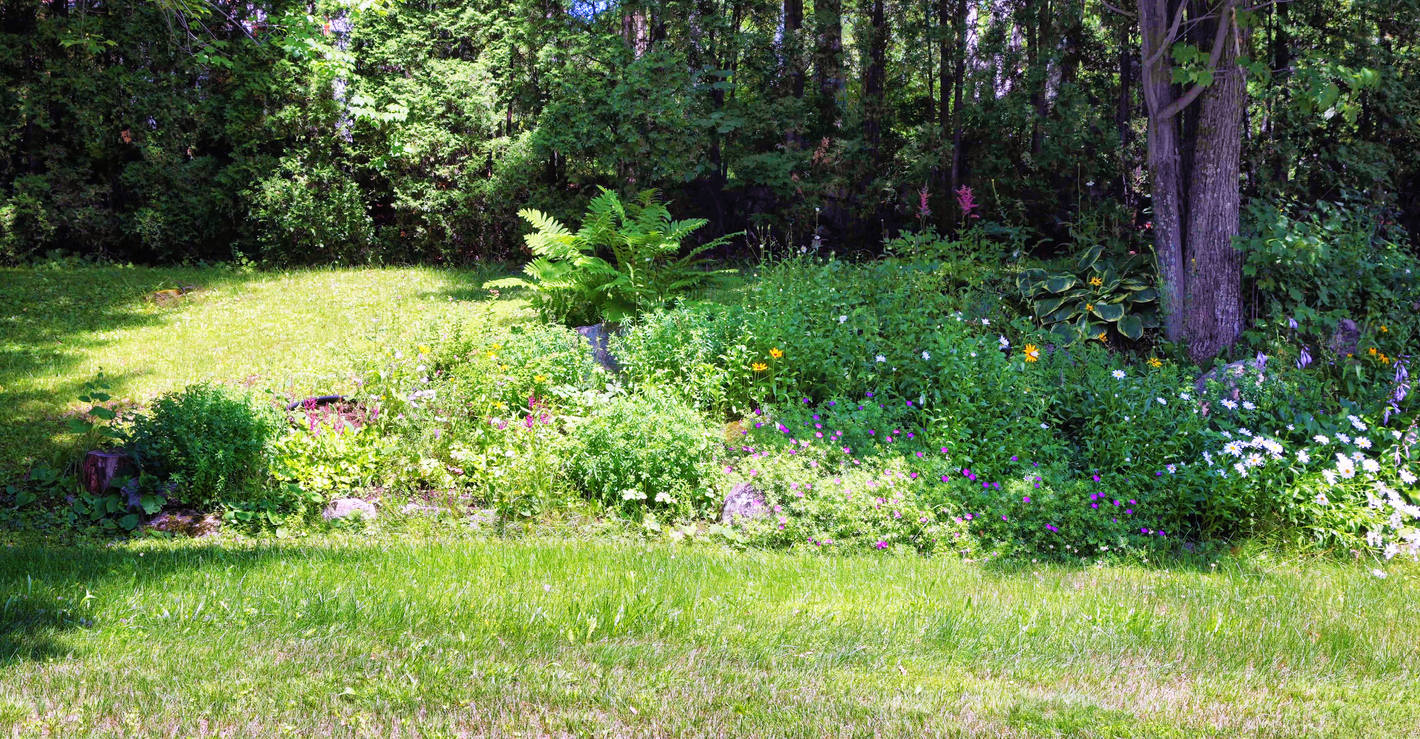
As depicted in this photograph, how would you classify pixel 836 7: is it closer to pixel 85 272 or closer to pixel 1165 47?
pixel 1165 47

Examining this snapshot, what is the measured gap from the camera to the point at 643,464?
17.0 ft

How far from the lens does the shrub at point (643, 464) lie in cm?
519

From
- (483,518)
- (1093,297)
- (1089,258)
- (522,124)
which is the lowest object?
(483,518)

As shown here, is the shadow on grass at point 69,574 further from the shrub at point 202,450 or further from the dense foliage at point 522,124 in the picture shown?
the dense foliage at point 522,124

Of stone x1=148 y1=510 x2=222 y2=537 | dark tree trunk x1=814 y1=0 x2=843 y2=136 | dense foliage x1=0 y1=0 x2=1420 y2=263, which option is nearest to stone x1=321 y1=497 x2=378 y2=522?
stone x1=148 y1=510 x2=222 y2=537

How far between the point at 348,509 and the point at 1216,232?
6.43m

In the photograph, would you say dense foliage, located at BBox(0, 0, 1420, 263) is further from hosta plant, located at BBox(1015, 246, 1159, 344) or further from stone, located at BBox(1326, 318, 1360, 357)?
stone, located at BBox(1326, 318, 1360, 357)

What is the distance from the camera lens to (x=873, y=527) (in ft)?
15.5

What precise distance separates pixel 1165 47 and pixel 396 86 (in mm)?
10225

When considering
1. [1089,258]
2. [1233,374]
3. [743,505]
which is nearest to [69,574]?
[743,505]

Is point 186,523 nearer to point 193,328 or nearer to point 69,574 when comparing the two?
point 69,574

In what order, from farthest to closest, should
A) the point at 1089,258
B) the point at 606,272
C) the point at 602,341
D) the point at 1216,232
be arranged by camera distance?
the point at 1089,258 → the point at 606,272 → the point at 602,341 → the point at 1216,232

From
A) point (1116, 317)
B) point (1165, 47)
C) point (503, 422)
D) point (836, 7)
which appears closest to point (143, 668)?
point (503, 422)

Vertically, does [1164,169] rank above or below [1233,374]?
above
